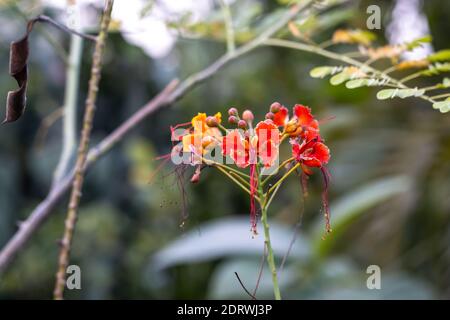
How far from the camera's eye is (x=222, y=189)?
9.25 ft

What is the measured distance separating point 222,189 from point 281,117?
92.5 inches

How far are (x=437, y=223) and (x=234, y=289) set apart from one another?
30.0 inches

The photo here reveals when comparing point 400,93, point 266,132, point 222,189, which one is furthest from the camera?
point 222,189

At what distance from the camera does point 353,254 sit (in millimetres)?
2498

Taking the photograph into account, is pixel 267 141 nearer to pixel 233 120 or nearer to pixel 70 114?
pixel 233 120

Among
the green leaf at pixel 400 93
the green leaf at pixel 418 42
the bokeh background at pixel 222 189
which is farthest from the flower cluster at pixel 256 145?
the bokeh background at pixel 222 189

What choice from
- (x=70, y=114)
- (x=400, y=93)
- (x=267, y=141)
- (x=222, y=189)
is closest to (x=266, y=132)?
(x=267, y=141)

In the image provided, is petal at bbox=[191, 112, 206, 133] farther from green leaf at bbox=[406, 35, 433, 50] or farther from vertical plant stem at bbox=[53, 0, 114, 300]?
green leaf at bbox=[406, 35, 433, 50]

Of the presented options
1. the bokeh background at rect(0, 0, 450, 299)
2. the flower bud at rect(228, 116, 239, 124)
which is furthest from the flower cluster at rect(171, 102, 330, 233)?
the bokeh background at rect(0, 0, 450, 299)

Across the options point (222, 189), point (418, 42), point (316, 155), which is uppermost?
point (222, 189)

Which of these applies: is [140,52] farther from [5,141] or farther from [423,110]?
[423,110]

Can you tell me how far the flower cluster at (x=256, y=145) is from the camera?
44 cm

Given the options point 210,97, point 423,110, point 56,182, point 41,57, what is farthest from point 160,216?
point 56,182

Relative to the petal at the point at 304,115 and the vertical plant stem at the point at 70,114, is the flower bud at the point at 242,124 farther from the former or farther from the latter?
the vertical plant stem at the point at 70,114
